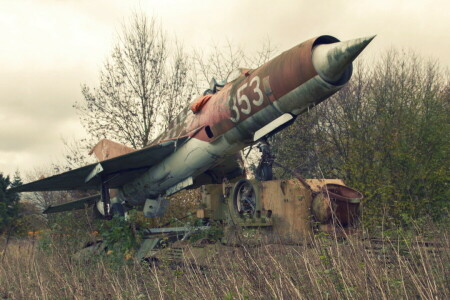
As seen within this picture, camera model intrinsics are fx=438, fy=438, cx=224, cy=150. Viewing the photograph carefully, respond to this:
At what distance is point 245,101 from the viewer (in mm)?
7828

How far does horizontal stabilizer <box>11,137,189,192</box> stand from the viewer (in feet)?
32.7

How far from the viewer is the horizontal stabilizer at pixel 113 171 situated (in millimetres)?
9961

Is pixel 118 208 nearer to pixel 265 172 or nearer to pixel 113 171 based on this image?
pixel 113 171

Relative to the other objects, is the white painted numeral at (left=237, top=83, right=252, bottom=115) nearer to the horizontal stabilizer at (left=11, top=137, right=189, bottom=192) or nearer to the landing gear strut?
the landing gear strut

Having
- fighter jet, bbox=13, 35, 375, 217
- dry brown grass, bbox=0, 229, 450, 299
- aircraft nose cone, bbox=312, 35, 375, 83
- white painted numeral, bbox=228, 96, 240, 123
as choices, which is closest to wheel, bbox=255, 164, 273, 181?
fighter jet, bbox=13, 35, 375, 217

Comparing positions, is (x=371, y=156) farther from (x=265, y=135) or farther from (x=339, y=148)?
(x=265, y=135)

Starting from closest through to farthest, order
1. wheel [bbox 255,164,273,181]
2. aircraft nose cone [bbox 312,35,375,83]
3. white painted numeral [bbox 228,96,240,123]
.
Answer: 1. aircraft nose cone [bbox 312,35,375,83]
2. white painted numeral [bbox 228,96,240,123]
3. wheel [bbox 255,164,273,181]

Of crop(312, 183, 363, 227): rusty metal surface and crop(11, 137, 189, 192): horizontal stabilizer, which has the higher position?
crop(11, 137, 189, 192): horizontal stabilizer

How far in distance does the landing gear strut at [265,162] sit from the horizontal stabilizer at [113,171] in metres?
2.07

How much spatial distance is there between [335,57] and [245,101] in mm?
2026

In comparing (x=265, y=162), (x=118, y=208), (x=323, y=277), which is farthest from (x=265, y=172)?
(x=118, y=208)

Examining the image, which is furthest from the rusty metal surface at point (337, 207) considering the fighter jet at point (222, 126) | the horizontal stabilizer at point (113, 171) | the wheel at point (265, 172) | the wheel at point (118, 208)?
the wheel at point (118, 208)

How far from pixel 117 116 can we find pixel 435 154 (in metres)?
12.1

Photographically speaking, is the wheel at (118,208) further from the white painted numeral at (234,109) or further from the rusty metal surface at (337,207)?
the rusty metal surface at (337,207)
